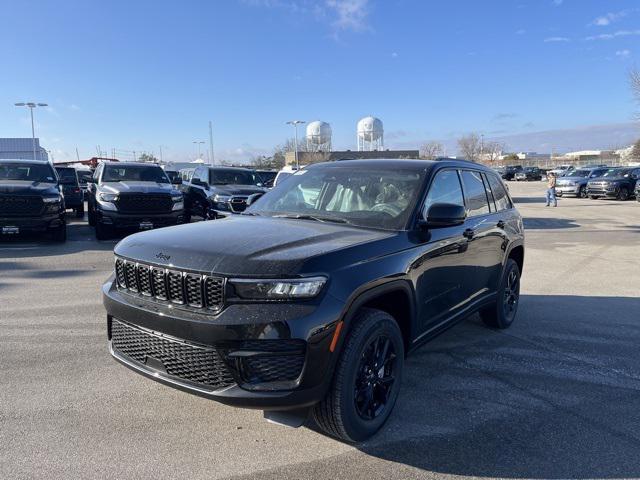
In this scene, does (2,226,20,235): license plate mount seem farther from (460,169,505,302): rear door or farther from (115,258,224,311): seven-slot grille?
(460,169,505,302): rear door

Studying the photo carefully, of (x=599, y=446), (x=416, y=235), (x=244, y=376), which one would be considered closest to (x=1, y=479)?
(x=244, y=376)

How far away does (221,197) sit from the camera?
43.7 ft

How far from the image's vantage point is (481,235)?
4770mm

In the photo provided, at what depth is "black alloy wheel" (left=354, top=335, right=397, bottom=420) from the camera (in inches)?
126

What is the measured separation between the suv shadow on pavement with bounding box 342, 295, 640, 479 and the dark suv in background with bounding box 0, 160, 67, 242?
9231mm

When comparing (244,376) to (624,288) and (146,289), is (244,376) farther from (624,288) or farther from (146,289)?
(624,288)

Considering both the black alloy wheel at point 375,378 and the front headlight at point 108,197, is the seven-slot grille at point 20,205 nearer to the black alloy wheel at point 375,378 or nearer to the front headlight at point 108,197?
the front headlight at point 108,197

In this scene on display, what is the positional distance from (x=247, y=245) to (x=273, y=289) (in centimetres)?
44

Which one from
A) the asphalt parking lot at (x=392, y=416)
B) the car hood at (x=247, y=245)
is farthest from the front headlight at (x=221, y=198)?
the car hood at (x=247, y=245)

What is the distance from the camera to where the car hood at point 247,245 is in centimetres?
280

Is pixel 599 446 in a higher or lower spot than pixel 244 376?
lower

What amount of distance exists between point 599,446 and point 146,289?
311 centimetres

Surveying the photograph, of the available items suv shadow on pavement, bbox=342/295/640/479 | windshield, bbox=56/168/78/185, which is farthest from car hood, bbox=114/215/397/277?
windshield, bbox=56/168/78/185

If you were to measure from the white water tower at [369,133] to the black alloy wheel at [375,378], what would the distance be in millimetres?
67496
